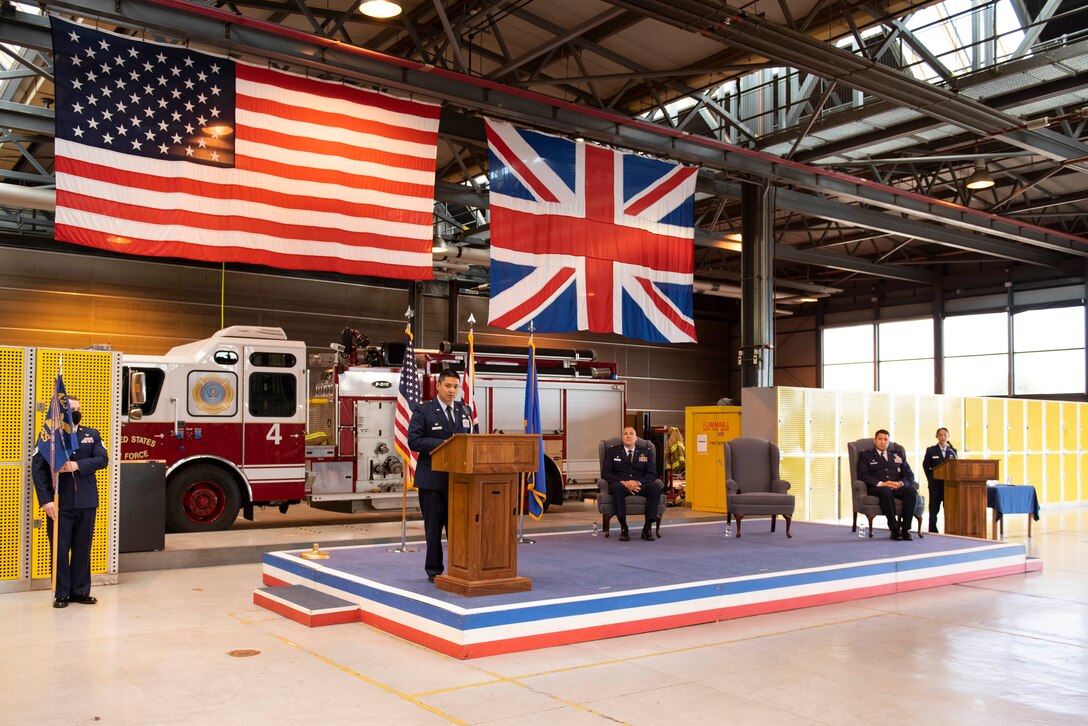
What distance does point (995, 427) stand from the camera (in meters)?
19.5

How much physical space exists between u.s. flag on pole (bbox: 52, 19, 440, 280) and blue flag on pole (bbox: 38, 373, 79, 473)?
2.60 m

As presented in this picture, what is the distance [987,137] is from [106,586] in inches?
545

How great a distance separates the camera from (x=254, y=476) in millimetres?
12430

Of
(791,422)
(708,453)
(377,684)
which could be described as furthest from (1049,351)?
(377,684)

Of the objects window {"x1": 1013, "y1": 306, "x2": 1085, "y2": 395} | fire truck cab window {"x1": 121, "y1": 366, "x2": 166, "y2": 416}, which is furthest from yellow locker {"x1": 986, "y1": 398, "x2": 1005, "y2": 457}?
fire truck cab window {"x1": 121, "y1": 366, "x2": 166, "y2": 416}

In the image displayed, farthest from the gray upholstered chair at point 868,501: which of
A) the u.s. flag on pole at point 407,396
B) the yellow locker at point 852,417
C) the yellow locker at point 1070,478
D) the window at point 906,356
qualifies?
the window at point 906,356

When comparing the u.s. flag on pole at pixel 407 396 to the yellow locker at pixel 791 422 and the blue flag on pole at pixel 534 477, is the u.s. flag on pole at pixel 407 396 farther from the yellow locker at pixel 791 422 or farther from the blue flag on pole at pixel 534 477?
the yellow locker at pixel 791 422

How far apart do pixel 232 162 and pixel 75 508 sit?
467 cm

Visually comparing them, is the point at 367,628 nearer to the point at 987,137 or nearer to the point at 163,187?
the point at 163,187

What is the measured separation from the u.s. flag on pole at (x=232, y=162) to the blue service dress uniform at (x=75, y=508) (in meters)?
2.91

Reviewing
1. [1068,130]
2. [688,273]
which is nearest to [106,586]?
[688,273]

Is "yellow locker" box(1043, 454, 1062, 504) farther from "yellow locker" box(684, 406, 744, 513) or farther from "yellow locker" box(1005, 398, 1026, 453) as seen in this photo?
"yellow locker" box(684, 406, 744, 513)

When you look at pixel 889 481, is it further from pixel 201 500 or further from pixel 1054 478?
pixel 1054 478

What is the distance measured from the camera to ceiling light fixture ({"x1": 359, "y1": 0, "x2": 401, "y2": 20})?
1033 centimetres
